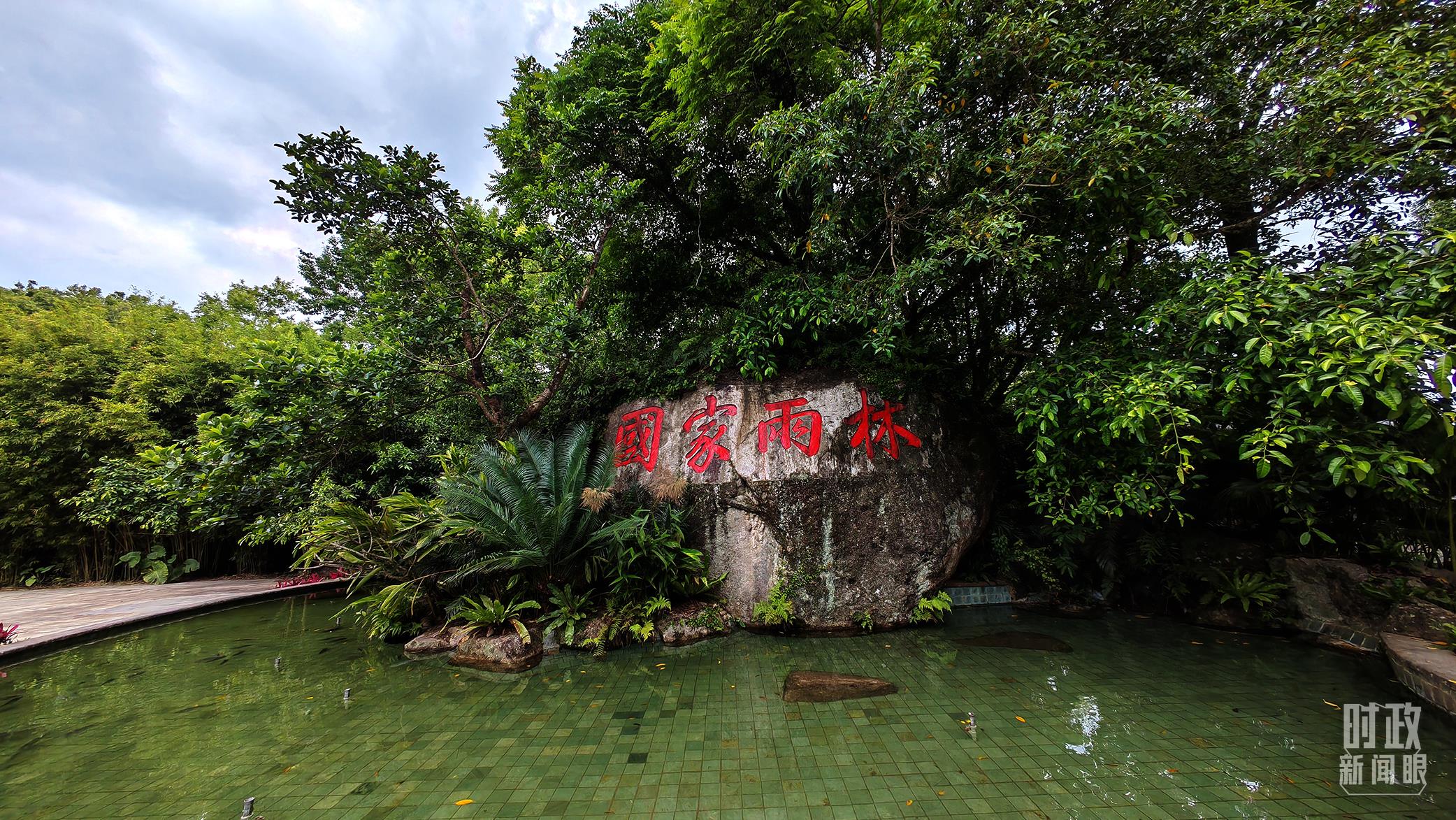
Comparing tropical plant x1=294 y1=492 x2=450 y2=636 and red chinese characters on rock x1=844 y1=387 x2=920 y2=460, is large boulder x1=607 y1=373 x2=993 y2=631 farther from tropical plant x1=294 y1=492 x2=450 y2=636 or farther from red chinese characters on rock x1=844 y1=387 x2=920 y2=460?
tropical plant x1=294 y1=492 x2=450 y2=636

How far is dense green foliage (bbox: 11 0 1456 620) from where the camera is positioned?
3246 millimetres

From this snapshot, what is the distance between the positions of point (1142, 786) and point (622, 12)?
9.21m

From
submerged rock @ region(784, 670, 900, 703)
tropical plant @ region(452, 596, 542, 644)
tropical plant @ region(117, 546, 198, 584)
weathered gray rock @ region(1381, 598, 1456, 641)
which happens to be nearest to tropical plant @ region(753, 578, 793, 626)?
submerged rock @ region(784, 670, 900, 703)

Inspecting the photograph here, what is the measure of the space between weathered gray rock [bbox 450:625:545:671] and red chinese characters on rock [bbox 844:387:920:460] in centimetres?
382

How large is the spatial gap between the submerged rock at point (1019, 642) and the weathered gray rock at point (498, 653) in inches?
158

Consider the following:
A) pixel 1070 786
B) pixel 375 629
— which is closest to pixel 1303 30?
pixel 1070 786

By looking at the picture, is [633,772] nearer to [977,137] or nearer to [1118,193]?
[1118,193]

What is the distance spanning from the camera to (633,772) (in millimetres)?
2463

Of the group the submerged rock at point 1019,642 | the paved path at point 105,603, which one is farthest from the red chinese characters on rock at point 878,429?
the paved path at point 105,603

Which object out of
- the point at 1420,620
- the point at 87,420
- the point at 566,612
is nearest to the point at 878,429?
the point at 566,612

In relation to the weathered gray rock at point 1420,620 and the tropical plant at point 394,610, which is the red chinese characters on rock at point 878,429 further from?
the tropical plant at point 394,610

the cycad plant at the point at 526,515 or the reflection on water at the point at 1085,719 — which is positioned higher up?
the cycad plant at the point at 526,515

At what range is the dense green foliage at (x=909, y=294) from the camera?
3.25 metres

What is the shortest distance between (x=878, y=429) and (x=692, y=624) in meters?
2.93
